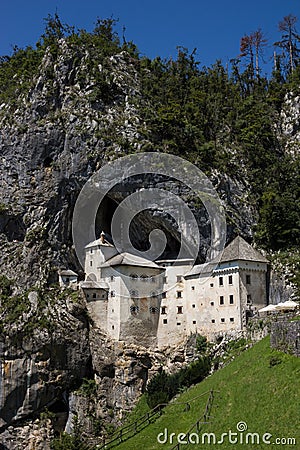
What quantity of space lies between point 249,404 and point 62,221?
129ft

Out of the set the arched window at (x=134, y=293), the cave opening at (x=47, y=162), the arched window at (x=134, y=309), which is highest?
the cave opening at (x=47, y=162)

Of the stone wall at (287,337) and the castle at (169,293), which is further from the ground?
the castle at (169,293)

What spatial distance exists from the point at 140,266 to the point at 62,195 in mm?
13662

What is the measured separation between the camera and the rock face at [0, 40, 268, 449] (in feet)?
188

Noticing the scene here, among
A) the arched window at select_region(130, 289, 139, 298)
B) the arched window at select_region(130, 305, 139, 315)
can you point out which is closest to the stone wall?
the arched window at select_region(130, 305, 139, 315)

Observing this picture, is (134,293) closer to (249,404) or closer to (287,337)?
(287,337)

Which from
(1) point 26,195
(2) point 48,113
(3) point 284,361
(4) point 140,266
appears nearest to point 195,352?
(4) point 140,266

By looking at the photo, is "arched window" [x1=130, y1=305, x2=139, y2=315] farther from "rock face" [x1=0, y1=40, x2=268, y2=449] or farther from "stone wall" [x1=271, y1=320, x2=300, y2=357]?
"stone wall" [x1=271, y1=320, x2=300, y2=357]

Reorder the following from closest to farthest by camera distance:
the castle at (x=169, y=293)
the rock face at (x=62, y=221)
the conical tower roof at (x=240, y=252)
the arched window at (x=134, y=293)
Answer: the castle at (x=169, y=293), the conical tower roof at (x=240, y=252), the rock face at (x=62, y=221), the arched window at (x=134, y=293)

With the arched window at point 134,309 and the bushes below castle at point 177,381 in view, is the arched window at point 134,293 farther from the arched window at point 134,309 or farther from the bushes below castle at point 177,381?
the bushes below castle at point 177,381

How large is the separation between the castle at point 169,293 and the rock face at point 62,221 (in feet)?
→ 7.02

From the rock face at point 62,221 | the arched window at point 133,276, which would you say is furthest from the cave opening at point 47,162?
the arched window at point 133,276

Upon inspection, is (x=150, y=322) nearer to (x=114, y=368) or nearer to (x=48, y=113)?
(x=114, y=368)

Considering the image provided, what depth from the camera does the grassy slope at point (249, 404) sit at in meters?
26.4
